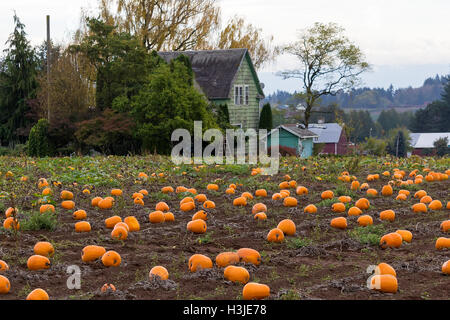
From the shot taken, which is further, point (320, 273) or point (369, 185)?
point (369, 185)

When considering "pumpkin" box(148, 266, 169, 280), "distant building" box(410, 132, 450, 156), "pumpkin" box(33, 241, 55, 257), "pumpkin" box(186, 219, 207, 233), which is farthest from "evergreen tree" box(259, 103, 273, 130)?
"distant building" box(410, 132, 450, 156)

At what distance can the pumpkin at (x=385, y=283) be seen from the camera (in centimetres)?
355

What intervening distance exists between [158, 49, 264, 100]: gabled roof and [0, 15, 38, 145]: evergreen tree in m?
10.1

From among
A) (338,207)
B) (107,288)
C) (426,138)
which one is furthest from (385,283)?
(426,138)

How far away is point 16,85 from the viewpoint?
118 ft

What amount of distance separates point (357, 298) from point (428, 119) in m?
72.0

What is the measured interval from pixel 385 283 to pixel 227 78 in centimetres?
2796

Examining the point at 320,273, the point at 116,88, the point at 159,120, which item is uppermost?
the point at 116,88

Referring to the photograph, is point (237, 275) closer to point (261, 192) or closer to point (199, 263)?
point (199, 263)

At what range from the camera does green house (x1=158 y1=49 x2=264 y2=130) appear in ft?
101

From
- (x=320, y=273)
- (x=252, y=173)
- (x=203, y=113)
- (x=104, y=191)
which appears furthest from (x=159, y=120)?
(x=320, y=273)

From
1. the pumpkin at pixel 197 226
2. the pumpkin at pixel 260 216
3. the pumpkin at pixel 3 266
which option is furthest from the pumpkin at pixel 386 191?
the pumpkin at pixel 3 266
